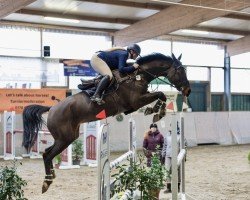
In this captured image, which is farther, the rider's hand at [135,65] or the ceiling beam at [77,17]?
the ceiling beam at [77,17]

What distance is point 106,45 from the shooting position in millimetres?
13992

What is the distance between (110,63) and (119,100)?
0.40m

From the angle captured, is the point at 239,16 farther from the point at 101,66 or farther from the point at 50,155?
the point at 50,155

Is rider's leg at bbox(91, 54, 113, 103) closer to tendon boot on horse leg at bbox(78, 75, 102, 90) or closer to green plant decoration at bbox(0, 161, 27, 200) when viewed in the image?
tendon boot on horse leg at bbox(78, 75, 102, 90)

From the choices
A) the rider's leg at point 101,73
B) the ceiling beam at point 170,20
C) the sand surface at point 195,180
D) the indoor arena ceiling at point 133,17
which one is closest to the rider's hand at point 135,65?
the rider's leg at point 101,73

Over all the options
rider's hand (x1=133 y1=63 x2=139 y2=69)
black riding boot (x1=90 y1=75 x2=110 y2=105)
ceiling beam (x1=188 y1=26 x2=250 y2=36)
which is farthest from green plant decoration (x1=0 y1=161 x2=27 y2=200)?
ceiling beam (x1=188 y1=26 x2=250 y2=36)

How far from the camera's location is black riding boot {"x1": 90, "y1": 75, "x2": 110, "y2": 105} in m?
3.57

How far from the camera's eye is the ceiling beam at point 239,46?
15.4m

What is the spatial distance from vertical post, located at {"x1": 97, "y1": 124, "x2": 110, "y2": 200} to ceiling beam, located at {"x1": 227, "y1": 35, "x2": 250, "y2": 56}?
13.7m

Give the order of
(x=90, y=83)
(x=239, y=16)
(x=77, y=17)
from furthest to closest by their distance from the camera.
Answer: (x=239, y=16), (x=77, y=17), (x=90, y=83)

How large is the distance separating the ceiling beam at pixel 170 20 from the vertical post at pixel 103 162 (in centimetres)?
731

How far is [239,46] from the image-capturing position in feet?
51.8

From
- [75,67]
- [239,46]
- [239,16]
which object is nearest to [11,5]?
[75,67]

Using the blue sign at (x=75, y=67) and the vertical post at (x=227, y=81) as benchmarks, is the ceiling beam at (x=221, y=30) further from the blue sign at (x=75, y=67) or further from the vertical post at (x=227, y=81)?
the blue sign at (x=75, y=67)
